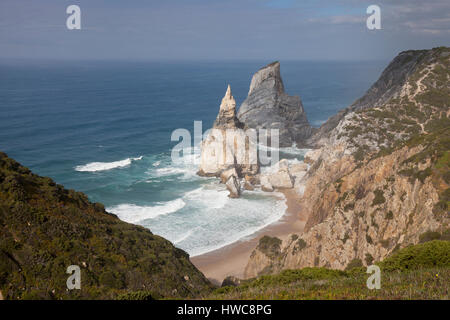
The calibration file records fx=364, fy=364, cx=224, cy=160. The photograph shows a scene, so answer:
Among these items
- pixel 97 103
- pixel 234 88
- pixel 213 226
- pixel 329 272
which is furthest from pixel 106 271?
pixel 234 88

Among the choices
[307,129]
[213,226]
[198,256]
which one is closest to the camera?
[198,256]

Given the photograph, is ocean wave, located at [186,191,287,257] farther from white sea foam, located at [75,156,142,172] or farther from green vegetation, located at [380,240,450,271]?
white sea foam, located at [75,156,142,172]

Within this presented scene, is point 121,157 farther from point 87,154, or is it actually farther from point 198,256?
point 198,256

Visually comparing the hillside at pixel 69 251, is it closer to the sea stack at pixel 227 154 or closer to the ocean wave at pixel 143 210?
the ocean wave at pixel 143 210

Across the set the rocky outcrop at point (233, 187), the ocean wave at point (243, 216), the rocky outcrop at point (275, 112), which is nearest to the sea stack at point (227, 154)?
the rocky outcrop at point (233, 187)

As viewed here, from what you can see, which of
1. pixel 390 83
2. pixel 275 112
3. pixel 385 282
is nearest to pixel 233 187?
pixel 275 112

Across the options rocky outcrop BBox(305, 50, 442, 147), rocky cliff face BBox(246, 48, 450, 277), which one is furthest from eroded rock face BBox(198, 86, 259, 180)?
rocky outcrop BBox(305, 50, 442, 147)
